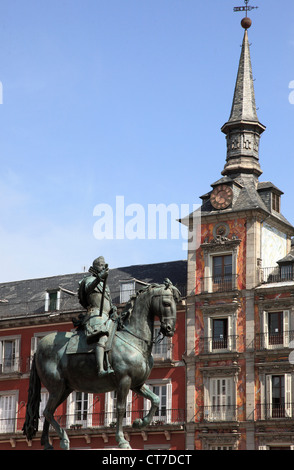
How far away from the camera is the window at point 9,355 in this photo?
59875mm

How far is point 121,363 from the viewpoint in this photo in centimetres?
1994

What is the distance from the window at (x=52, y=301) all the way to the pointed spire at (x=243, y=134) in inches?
579

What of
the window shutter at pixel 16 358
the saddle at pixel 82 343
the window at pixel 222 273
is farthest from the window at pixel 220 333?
the saddle at pixel 82 343

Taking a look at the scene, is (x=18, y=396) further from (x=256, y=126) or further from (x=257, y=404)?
(x=256, y=126)

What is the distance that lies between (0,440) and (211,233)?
20236 mm

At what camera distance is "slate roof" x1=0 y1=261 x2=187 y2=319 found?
6056 centimetres

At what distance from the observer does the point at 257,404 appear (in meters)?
52.1

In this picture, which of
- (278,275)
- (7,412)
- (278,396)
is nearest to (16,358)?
(7,412)

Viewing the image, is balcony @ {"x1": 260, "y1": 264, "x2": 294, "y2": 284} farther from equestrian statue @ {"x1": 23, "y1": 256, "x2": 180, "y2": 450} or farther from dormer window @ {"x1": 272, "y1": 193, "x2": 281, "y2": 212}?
equestrian statue @ {"x1": 23, "y1": 256, "x2": 180, "y2": 450}

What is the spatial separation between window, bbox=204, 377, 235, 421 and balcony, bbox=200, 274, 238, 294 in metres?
5.64

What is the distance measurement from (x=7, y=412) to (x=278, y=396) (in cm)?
1932

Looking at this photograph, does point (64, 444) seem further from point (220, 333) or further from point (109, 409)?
point (109, 409)

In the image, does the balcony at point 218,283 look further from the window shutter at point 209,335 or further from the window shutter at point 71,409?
the window shutter at point 71,409
